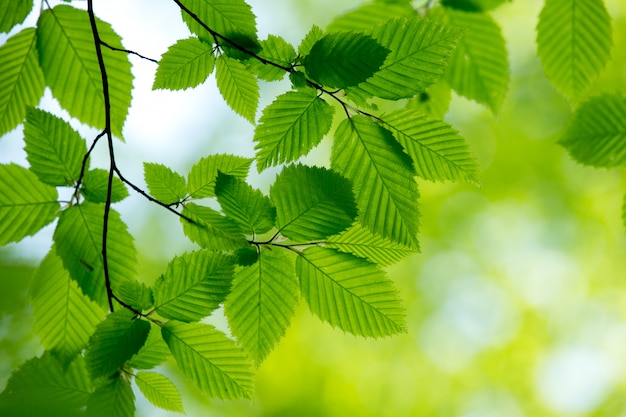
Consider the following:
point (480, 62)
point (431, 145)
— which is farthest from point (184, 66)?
point (480, 62)

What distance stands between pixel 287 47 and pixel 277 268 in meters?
0.35

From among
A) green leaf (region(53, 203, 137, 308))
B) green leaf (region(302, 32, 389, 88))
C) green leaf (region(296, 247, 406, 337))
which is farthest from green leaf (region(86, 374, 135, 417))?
green leaf (region(302, 32, 389, 88))

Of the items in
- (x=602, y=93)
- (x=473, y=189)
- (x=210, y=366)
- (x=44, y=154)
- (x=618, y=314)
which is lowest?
(x=210, y=366)

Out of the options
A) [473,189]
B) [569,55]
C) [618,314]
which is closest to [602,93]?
[569,55]

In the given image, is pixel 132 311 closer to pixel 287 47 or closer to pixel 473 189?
pixel 287 47

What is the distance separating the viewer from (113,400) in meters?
0.76

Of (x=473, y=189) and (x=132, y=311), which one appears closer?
(x=132, y=311)

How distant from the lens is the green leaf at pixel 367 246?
88 centimetres

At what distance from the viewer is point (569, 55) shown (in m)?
1.18

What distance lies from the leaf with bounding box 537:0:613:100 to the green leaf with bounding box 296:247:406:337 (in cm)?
71

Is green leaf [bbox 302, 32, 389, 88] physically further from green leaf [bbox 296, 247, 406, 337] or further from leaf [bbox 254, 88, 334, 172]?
green leaf [bbox 296, 247, 406, 337]

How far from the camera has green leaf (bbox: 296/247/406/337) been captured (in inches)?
32.5

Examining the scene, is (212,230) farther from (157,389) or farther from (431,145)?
(431,145)

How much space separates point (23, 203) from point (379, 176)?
68cm
